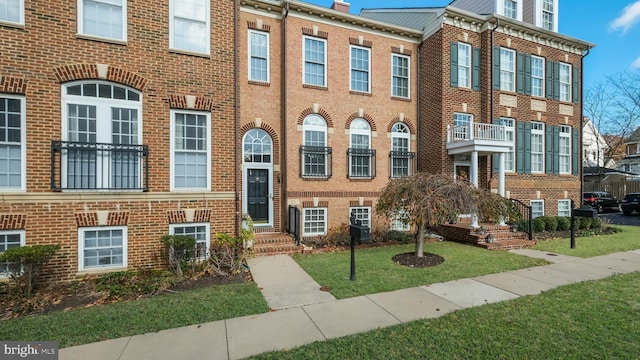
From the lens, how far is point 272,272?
6875mm

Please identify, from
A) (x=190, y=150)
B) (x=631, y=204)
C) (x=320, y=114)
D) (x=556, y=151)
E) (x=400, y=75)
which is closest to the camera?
(x=190, y=150)

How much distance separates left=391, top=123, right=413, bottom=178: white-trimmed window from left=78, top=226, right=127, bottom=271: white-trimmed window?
9328mm

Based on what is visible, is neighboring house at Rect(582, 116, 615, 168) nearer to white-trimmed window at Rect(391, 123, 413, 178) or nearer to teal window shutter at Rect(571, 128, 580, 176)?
teal window shutter at Rect(571, 128, 580, 176)

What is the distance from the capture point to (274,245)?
346 inches

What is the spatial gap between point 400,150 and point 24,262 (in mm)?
11569

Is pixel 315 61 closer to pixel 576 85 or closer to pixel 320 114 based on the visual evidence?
pixel 320 114

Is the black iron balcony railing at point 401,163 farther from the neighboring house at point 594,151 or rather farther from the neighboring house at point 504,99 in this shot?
the neighboring house at point 594,151

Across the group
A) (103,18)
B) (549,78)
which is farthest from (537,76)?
(103,18)

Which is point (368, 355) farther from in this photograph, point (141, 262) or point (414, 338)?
point (141, 262)

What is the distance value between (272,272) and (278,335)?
3.01m

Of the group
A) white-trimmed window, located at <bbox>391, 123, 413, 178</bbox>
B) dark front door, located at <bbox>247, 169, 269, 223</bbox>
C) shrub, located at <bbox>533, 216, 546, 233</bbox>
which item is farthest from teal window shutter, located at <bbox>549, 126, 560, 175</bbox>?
dark front door, located at <bbox>247, 169, 269, 223</bbox>

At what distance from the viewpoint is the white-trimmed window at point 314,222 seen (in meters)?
10.6

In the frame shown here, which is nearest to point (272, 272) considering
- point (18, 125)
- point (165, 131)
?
point (165, 131)

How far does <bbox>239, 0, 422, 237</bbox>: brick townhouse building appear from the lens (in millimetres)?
10219
